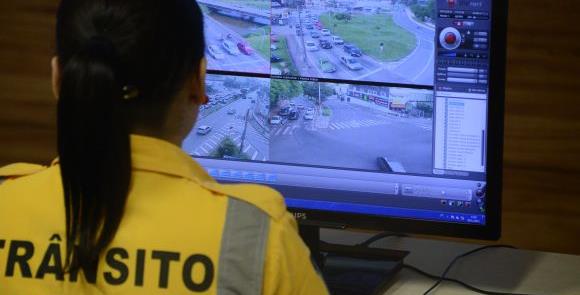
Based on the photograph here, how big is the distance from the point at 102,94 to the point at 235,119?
53 cm

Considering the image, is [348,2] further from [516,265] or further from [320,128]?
[516,265]

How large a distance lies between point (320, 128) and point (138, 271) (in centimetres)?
54

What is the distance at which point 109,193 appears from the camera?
87 cm

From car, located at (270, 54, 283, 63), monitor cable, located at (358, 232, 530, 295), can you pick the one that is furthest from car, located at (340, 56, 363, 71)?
monitor cable, located at (358, 232, 530, 295)

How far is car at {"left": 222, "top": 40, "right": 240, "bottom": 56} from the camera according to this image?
136cm

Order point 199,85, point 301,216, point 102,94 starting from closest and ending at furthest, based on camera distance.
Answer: point 102,94 → point 199,85 → point 301,216

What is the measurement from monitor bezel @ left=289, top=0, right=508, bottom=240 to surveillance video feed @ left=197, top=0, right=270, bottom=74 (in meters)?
0.26

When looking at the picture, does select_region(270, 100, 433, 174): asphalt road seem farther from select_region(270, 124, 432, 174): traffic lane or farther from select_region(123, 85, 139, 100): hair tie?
select_region(123, 85, 139, 100): hair tie

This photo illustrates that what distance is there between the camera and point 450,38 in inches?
49.8

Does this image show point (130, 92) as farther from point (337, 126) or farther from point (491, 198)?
point (491, 198)

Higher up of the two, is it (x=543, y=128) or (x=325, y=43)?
(x=325, y=43)

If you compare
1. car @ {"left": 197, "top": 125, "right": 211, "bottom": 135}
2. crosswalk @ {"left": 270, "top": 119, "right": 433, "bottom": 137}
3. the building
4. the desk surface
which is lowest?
the desk surface

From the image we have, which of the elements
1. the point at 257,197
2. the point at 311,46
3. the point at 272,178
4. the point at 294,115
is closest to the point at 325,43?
the point at 311,46

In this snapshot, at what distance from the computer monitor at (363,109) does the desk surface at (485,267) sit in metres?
0.12
